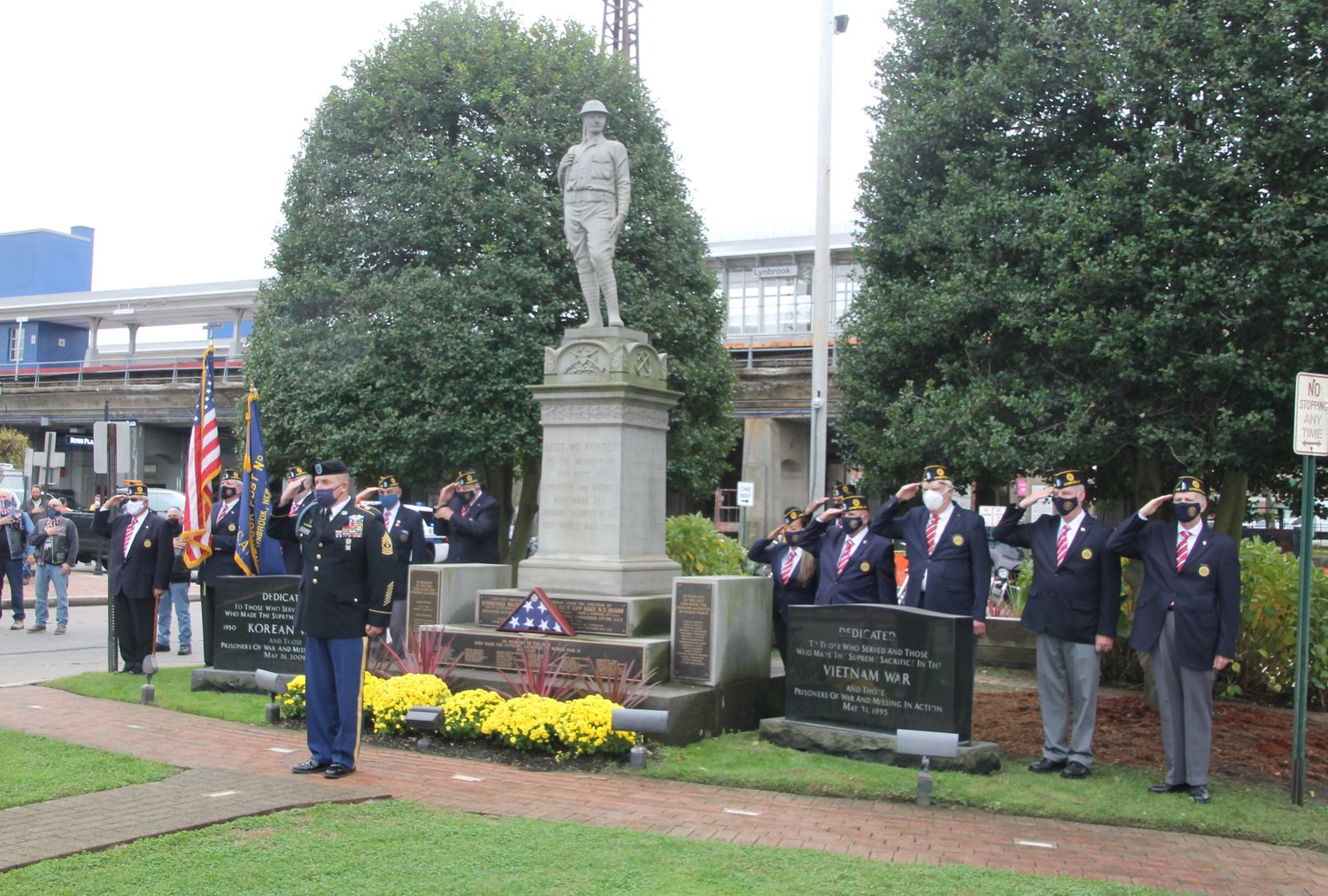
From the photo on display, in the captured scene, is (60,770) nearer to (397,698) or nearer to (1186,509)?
(397,698)

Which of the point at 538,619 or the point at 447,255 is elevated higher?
the point at 447,255

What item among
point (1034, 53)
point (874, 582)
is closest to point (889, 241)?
point (1034, 53)

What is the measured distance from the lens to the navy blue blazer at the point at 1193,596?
26.5ft

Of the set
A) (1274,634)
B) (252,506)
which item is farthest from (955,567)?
(252,506)

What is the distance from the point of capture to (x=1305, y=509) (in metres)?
7.72

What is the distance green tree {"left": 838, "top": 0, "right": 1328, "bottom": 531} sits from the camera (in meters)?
9.02

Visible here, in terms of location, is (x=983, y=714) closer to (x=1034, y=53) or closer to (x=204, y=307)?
(x=1034, y=53)

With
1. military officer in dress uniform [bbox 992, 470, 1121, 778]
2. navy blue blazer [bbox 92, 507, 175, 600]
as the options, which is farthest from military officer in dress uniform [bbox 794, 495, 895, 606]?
navy blue blazer [bbox 92, 507, 175, 600]

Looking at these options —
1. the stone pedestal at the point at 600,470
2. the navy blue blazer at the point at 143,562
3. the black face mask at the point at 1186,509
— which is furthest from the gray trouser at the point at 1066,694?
the navy blue blazer at the point at 143,562

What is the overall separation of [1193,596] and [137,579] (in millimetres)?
9996

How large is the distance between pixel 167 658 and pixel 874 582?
30.6 feet

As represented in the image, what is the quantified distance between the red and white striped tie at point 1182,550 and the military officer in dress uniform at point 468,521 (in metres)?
7.29

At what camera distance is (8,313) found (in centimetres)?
4884

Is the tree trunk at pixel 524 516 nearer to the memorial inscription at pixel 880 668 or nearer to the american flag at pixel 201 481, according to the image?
the american flag at pixel 201 481
